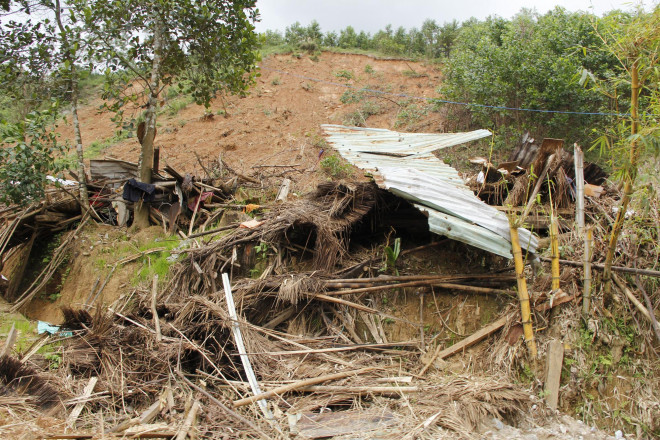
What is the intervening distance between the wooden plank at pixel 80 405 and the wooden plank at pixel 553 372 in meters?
4.63

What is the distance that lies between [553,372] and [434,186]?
7.76ft

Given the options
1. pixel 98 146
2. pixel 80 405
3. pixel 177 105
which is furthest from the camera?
pixel 177 105

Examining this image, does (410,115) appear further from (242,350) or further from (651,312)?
(242,350)

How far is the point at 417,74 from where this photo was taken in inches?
918

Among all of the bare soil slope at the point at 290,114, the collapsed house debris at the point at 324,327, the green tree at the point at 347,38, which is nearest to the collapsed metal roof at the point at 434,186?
the collapsed house debris at the point at 324,327

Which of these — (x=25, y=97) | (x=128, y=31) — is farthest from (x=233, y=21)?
(x=25, y=97)

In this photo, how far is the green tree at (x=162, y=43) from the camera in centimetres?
842

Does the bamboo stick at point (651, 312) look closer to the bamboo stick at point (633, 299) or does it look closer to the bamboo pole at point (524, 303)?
the bamboo stick at point (633, 299)

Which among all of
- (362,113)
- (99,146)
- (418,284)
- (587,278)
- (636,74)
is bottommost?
(418,284)

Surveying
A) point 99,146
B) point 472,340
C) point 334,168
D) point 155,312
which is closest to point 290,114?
point 99,146

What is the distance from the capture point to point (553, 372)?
440cm

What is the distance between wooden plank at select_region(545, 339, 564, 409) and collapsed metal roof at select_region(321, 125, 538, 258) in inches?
40.8

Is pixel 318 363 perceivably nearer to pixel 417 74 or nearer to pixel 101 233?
pixel 101 233

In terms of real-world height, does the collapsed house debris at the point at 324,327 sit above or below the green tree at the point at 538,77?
below
